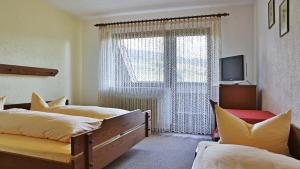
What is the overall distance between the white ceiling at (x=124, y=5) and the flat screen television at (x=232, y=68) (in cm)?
110

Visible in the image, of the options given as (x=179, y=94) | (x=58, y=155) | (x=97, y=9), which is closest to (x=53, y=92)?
(x=97, y=9)

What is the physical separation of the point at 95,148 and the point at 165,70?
8.40 ft

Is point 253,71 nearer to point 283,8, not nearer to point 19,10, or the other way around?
point 283,8

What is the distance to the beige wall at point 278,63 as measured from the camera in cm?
189

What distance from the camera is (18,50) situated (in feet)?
11.8

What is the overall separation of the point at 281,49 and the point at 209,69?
5.88ft

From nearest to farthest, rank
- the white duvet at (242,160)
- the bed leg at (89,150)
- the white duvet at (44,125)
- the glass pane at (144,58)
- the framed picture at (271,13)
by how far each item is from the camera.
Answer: the white duvet at (242,160)
the bed leg at (89,150)
the white duvet at (44,125)
the framed picture at (271,13)
the glass pane at (144,58)

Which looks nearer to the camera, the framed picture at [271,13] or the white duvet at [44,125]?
the white duvet at [44,125]

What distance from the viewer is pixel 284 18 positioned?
2191 mm

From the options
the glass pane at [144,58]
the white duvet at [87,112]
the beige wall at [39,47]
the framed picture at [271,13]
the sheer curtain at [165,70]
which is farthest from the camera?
the glass pane at [144,58]

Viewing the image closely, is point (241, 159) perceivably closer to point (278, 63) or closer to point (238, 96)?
point (278, 63)

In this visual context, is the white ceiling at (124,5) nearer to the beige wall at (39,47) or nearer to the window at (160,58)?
the beige wall at (39,47)

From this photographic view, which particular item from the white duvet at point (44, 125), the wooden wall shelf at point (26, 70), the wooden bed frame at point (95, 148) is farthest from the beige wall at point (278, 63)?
the wooden wall shelf at point (26, 70)

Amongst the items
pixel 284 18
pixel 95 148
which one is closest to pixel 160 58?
pixel 284 18
